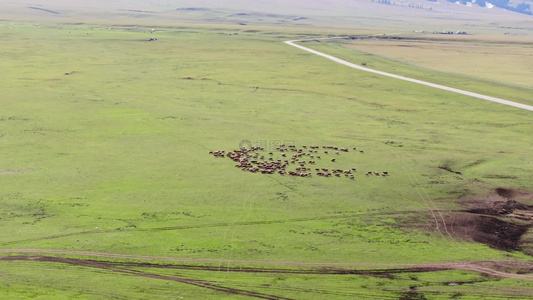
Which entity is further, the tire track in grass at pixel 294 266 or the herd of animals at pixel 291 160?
the herd of animals at pixel 291 160

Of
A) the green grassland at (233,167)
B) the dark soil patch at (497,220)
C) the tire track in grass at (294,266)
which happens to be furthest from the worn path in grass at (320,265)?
the dark soil patch at (497,220)

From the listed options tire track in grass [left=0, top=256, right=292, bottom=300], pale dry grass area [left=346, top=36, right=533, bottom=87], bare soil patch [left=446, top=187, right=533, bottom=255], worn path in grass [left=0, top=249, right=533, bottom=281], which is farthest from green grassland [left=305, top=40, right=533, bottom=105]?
tire track in grass [left=0, top=256, right=292, bottom=300]

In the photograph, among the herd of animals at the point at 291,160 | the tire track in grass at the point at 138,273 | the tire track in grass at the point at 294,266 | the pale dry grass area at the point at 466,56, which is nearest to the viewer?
the tire track in grass at the point at 138,273

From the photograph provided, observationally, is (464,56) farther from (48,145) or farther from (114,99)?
(48,145)

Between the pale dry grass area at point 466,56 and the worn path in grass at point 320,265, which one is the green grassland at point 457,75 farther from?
the worn path in grass at point 320,265

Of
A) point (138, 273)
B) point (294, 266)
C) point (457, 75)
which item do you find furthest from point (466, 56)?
point (138, 273)

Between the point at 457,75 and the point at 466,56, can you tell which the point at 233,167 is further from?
the point at 466,56
